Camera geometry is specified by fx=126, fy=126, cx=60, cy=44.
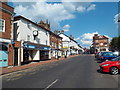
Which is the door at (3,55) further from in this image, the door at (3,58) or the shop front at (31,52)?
the shop front at (31,52)

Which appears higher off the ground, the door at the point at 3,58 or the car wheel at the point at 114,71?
the door at the point at 3,58

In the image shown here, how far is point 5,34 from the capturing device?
51.2ft

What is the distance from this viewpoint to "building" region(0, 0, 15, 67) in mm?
15016

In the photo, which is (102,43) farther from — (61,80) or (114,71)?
(61,80)

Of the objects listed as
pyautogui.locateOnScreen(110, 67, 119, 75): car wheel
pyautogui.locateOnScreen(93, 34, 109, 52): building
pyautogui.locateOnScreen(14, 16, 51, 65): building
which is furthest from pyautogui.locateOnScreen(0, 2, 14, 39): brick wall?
pyautogui.locateOnScreen(93, 34, 109, 52): building

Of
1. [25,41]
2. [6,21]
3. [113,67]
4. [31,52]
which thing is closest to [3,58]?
[6,21]

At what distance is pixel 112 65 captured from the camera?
958 centimetres

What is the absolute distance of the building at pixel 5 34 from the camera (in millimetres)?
15016

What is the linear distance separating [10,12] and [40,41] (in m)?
11.0

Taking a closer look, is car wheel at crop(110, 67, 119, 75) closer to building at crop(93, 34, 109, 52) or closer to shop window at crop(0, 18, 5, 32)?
shop window at crop(0, 18, 5, 32)

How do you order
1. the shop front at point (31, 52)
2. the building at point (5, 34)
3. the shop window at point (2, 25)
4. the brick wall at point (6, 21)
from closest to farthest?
the building at point (5, 34) → the shop window at point (2, 25) → the brick wall at point (6, 21) → the shop front at point (31, 52)

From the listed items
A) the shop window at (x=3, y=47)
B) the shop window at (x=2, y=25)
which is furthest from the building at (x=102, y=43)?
the shop window at (x=2, y=25)

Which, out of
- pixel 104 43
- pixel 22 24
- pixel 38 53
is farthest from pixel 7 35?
pixel 104 43

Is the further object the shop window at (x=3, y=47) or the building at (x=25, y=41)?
the building at (x=25, y=41)
